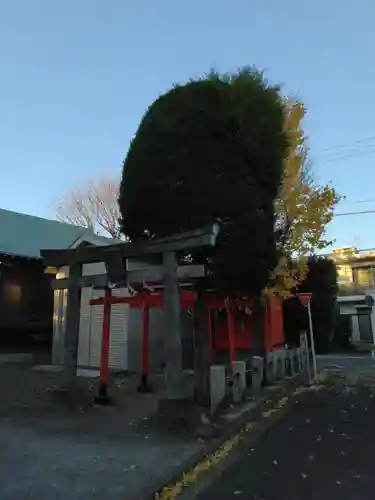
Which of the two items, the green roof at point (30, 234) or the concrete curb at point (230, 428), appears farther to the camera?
the green roof at point (30, 234)

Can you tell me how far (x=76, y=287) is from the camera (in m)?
8.36

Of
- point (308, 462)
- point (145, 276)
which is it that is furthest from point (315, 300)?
point (308, 462)

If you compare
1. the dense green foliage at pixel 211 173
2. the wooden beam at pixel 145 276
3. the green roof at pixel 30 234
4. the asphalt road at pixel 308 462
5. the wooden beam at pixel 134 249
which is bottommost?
the asphalt road at pixel 308 462

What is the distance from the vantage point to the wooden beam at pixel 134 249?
6.47m

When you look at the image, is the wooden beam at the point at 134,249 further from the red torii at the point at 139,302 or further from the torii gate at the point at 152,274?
the red torii at the point at 139,302

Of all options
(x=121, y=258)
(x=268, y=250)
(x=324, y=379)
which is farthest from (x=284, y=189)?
(x=324, y=379)

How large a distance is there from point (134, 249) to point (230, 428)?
10.1 feet

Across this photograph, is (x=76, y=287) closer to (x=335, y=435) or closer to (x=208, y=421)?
(x=208, y=421)

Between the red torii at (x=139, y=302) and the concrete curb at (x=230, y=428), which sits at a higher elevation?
the red torii at (x=139, y=302)

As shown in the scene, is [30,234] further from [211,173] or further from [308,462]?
[308,462]

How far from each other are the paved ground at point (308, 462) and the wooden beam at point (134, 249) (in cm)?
281

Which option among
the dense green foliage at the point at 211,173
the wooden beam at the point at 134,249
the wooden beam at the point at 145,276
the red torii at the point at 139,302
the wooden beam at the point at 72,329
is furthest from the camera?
the red torii at the point at 139,302

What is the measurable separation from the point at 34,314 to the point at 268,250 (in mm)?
11433

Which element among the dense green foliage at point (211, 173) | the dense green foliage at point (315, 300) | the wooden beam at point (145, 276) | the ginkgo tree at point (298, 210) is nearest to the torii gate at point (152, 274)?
the wooden beam at point (145, 276)
